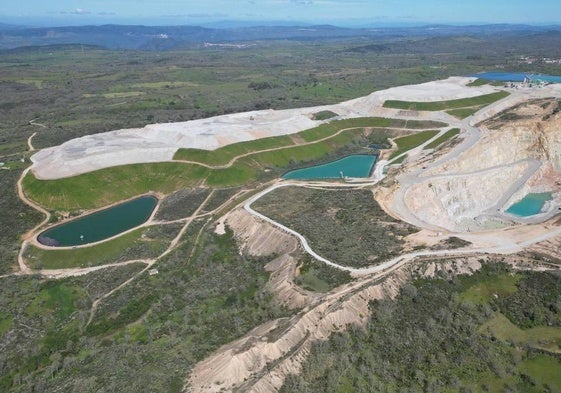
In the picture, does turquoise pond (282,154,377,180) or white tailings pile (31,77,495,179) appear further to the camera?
turquoise pond (282,154,377,180)

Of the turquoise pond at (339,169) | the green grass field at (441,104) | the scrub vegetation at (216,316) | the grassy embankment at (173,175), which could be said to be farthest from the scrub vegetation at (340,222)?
the green grass field at (441,104)

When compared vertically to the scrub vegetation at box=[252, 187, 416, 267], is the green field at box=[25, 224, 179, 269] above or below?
below

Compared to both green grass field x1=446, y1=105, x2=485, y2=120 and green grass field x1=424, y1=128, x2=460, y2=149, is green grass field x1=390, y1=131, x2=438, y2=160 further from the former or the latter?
green grass field x1=446, y1=105, x2=485, y2=120

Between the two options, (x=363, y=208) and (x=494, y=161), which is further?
(x=494, y=161)

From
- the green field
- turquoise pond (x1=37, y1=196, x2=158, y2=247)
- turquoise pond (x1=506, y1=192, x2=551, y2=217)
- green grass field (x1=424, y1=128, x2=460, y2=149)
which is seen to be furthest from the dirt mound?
green grass field (x1=424, y1=128, x2=460, y2=149)

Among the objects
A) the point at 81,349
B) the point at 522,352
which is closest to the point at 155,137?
the point at 81,349

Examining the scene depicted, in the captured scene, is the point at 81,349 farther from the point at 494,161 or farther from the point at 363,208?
the point at 494,161
